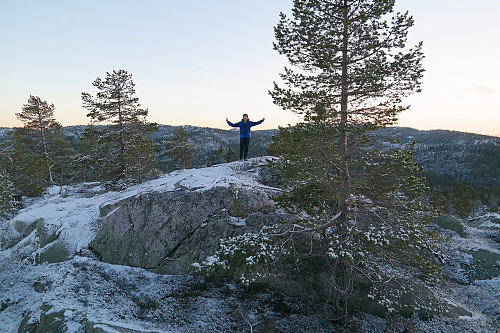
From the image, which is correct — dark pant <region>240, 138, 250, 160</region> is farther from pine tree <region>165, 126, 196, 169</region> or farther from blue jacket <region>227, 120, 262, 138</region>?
pine tree <region>165, 126, 196, 169</region>

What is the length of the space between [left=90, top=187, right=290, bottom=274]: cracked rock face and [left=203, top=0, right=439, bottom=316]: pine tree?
2107 mm

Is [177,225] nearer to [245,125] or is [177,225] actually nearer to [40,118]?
[245,125]

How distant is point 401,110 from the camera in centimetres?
670

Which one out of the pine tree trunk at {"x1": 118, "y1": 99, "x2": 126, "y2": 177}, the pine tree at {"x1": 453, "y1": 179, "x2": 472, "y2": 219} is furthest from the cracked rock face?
the pine tree at {"x1": 453, "y1": 179, "x2": 472, "y2": 219}

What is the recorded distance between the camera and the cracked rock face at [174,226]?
30.6ft

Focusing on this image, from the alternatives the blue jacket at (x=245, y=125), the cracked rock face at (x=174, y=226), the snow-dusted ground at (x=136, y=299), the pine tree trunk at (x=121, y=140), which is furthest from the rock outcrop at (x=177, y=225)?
the pine tree trunk at (x=121, y=140)

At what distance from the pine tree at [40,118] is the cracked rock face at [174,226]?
21163mm

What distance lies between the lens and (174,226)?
10125 mm

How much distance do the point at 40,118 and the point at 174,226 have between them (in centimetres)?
2572

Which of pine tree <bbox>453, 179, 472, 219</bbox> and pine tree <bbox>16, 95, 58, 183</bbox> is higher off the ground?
pine tree <bbox>16, 95, 58, 183</bbox>

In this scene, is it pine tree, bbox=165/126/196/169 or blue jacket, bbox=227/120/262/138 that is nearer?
blue jacket, bbox=227/120/262/138

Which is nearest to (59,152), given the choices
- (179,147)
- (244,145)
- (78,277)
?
(179,147)

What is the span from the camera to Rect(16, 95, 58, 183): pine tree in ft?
81.7

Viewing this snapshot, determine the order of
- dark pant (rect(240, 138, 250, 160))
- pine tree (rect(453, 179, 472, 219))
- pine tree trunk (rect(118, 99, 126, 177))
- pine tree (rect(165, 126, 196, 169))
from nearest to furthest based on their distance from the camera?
dark pant (rect(240, 138, 250, 160)) < pine tree trunk (rect(118, 99, 126, 177)) < pine tree (rect(165, 126, 196, 169)) < pine tree (rect(453, 179, 472, 219))
